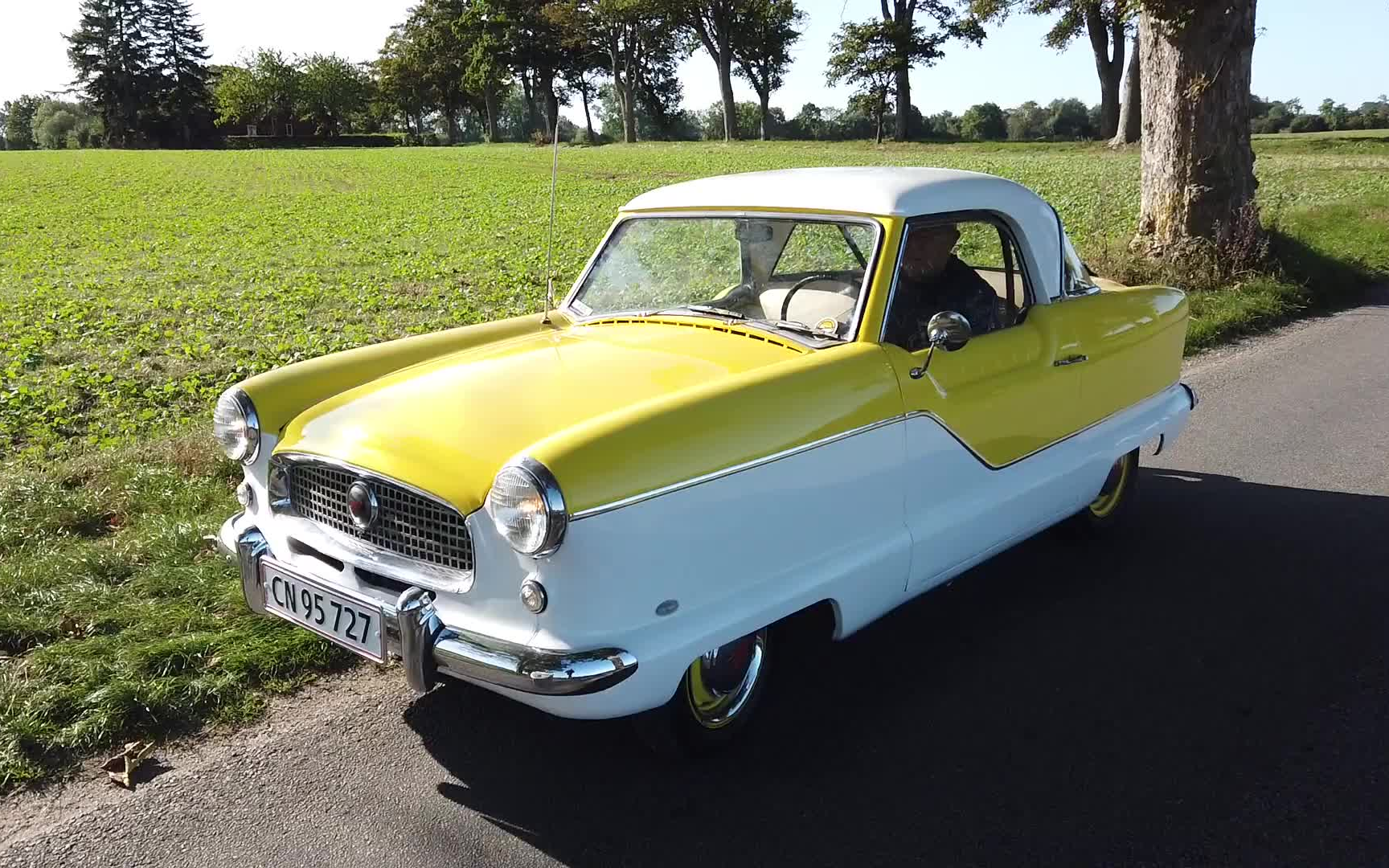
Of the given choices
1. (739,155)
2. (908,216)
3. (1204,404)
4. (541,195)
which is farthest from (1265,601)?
(739,155)

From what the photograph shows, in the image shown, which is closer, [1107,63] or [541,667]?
[541,667]

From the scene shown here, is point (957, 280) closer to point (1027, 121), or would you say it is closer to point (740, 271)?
point (740, 271)

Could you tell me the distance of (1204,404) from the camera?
7.02 m

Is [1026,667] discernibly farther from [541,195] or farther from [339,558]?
[541,195]

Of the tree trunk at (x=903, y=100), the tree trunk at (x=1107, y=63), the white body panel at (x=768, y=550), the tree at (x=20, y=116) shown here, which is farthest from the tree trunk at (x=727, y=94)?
the tree at (x=20, y=116)

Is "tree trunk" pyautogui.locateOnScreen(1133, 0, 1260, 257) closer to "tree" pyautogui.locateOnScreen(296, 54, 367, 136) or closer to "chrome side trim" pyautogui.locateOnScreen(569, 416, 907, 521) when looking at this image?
"chrome side trim" pyautogui.locateOnScreen(569, 416, 907, 521)

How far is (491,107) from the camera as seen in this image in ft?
239

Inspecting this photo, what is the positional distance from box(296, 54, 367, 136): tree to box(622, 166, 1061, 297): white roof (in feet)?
301

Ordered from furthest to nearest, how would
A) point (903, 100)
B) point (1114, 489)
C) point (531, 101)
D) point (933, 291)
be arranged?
point (531, 101) < point (903, 100) < point (1114, 489) < point (933, 291)

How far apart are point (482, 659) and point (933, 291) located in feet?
6.83

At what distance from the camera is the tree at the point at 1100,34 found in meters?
34.6

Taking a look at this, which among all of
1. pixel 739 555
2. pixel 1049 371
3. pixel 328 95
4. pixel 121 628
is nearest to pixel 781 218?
pixel 1049 371

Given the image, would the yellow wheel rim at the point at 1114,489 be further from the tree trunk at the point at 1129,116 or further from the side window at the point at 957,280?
the tree trunk at the point at 1129,116

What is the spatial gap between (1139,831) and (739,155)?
3633 centimetres
